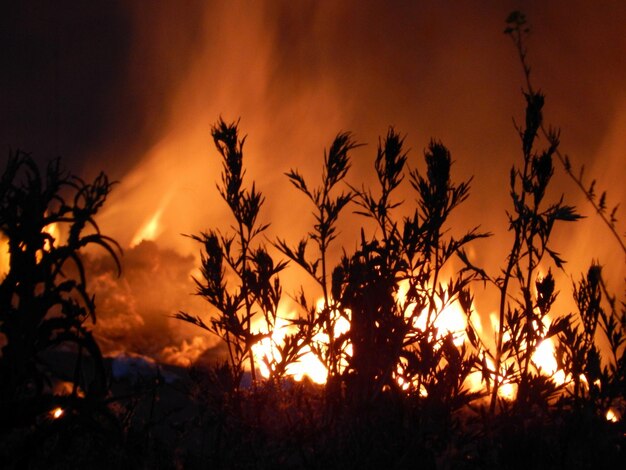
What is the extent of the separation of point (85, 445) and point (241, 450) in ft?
5.85

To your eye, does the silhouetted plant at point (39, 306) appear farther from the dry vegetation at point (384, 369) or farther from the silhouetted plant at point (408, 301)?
the silhouetted plant at point (408, 301)

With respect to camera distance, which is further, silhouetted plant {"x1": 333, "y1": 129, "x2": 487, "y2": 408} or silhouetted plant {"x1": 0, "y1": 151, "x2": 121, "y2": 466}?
silhouetted plant {"x1": 333, "y1": 129, "x2": 487, "y2": 408}

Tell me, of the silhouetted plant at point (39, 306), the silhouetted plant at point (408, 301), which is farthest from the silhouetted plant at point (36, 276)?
the silhouetted plant at point (408, 301)

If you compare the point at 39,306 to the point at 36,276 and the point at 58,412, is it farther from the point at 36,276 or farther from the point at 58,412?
the point at 58,412

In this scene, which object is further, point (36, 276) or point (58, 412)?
point (58, 412)

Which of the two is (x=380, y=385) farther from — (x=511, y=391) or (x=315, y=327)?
(x=511, y=391)

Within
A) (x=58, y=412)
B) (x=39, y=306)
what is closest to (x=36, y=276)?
(x=39, y=306)

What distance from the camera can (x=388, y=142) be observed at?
20.6 feet

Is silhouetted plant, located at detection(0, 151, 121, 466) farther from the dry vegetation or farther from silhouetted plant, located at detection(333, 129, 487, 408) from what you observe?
silhouetted plant, located at detection(333, 129, 487, 408)

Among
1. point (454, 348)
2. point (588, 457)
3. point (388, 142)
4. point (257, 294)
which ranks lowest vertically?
point (588, 457)

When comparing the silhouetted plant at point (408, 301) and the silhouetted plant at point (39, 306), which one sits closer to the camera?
the silhouetted plant at point (39, 306)

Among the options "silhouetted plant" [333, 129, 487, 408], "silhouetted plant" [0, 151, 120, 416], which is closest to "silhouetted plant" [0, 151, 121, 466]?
"silhouetted plant" [0, 151, 120, 416]

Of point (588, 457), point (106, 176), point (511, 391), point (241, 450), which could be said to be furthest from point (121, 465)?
point (511, 391)

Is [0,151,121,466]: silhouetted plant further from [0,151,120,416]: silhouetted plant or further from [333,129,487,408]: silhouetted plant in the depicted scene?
[333,129,487,408]: silhouetted plant
